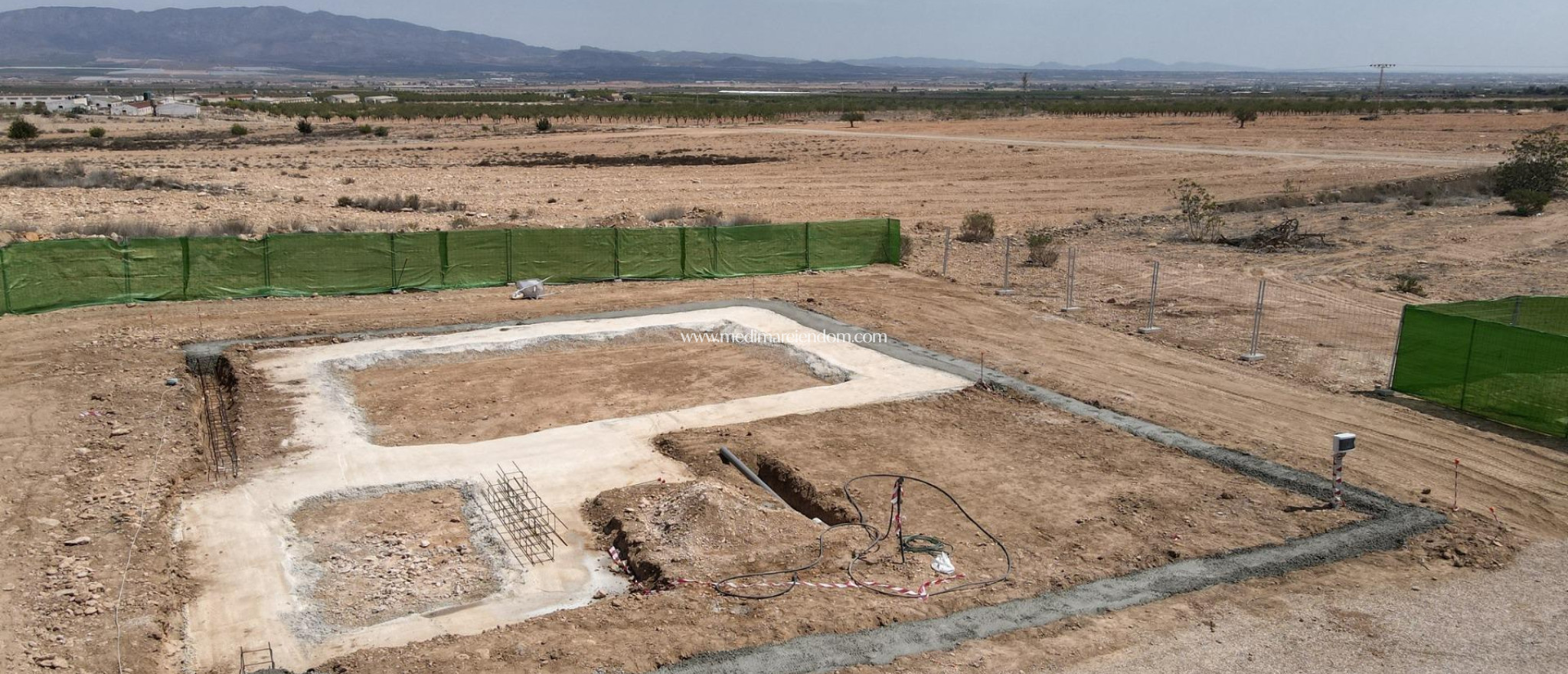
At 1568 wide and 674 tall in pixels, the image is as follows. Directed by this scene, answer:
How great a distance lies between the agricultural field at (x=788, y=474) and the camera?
1041cm

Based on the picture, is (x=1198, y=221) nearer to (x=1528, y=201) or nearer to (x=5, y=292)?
(x=1528, y=201)

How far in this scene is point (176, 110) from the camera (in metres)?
98.8

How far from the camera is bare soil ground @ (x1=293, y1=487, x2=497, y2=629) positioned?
11266 mm

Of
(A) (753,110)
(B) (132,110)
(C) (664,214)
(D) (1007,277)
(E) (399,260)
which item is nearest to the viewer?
(E) (399,260)

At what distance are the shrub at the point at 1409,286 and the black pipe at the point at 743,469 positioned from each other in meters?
19.8

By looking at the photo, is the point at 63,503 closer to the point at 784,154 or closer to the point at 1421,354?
the point at 1421,354

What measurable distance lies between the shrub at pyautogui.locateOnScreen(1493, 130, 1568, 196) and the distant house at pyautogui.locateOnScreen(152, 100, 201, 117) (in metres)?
97.5

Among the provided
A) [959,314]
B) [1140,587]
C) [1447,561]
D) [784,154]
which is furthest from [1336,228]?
[784,154]

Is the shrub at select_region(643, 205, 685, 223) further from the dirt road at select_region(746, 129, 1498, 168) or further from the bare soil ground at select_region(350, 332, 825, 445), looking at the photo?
the dirt road at select_region(746, 129, 1498, 168)

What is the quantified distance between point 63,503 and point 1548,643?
52.9ft

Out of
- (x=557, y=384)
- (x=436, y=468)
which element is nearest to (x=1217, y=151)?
(x=557, y=384)

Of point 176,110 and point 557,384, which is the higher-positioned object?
point 176,110

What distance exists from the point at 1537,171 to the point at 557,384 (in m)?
40.1

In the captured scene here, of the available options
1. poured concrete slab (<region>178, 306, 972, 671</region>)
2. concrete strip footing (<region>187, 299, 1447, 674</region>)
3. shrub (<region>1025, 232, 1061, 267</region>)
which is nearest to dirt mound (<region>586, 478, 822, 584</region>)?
poured concrete slab (<region>178, 306, 972, 671</region>)
